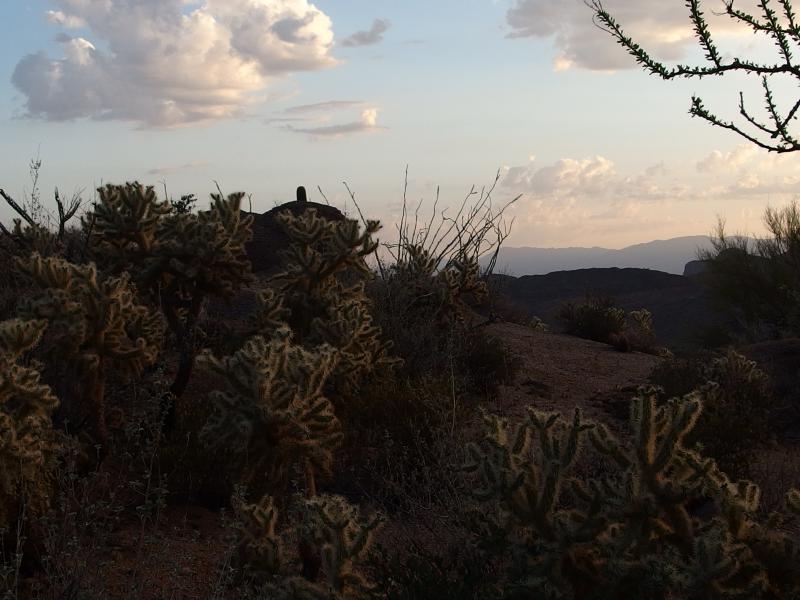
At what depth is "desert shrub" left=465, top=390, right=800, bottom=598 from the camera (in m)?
3.04

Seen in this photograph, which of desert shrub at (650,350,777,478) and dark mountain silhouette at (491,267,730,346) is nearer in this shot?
desert shrub at (650,350,777,478)

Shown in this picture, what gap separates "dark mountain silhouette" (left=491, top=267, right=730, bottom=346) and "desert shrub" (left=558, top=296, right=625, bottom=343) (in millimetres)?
20529

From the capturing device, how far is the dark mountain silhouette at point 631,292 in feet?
131

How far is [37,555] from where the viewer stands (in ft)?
16.6

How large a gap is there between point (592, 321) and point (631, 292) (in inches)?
1336

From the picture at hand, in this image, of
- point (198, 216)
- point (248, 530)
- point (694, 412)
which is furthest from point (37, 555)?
point (694, 412)

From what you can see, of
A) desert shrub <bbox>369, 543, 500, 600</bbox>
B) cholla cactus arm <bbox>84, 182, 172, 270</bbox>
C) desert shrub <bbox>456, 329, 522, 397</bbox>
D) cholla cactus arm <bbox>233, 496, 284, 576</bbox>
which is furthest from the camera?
desert shrub <bbox>456, 329, 522, 397</bbox>

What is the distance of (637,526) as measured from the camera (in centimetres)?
319

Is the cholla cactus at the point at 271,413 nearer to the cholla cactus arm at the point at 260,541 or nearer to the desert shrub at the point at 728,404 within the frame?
the cholla cactus arm at the point at 260,541

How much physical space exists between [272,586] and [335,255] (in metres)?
3.80

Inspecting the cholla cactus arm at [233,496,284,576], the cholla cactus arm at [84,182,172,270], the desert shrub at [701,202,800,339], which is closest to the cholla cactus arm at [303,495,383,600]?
the cholla cactus arm at [233,496,284,576]

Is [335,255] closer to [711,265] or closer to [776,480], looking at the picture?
[776,480]

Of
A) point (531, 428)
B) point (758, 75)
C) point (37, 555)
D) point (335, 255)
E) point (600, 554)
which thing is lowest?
point (37, 555)

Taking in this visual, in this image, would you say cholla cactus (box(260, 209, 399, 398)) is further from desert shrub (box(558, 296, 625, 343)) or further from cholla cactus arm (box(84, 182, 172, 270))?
desert shrub (box(558, 296, 625, 343))
